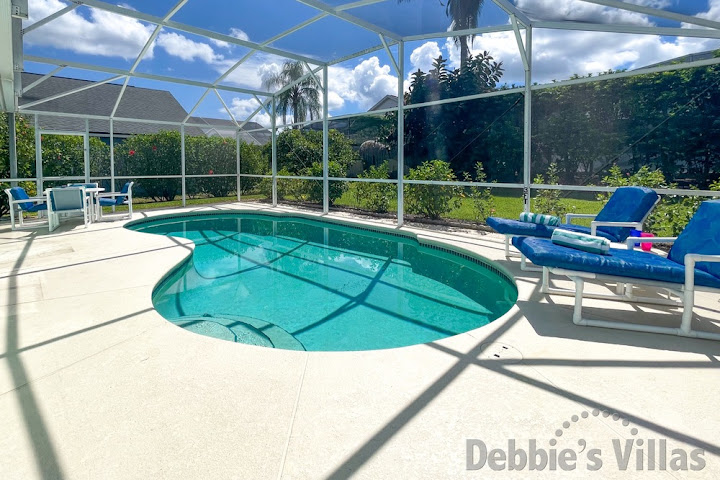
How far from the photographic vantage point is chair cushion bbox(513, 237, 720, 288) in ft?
9.79

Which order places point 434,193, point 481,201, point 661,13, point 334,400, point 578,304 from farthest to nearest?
1. point 434,193
2. point 481,201
3. point 661,13
4. point 578,304
5. point 334,400

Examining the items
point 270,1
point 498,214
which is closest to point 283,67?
point 270,1

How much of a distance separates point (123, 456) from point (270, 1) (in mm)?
6811

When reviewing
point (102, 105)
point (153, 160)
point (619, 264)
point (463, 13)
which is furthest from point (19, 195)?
point (463, 13)

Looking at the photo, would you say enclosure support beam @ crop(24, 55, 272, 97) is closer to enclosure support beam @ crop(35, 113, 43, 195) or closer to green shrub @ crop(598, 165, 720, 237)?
enclosure support beam @ crop(35, 113, 43, 195)

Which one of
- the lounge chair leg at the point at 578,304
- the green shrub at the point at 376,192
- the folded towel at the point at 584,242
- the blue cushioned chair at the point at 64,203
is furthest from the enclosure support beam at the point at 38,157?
the lounge chair leg at the point at 578,304

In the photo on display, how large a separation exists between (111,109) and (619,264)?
14845mm

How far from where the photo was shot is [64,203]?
8.01m

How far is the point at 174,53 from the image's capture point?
29.2 ft

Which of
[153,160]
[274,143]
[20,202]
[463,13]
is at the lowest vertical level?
[20,202]

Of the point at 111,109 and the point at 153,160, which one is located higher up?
the point at 111,109

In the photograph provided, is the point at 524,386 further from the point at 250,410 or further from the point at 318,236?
the point at 318,236

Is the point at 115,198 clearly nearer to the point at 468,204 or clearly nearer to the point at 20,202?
the point at 20,202

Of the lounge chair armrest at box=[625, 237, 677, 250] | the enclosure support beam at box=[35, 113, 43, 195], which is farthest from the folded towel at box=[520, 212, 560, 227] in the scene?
the enclosure support beam at box=[35, 113, 43, 195]
